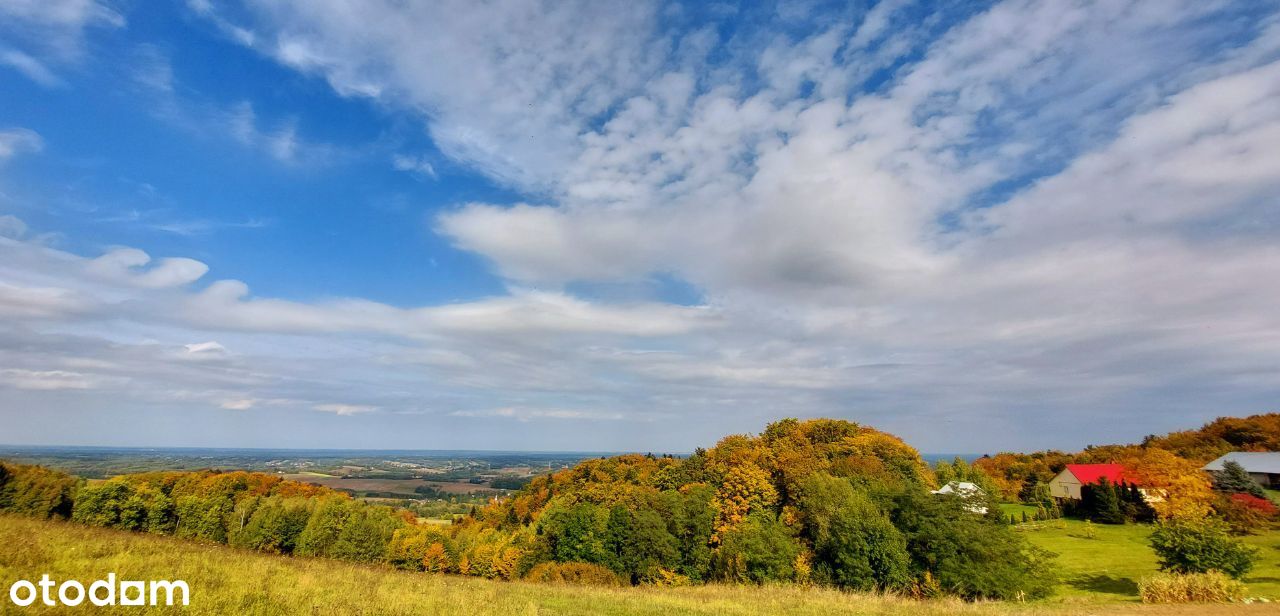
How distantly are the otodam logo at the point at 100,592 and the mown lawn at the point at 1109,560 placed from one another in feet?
96.7

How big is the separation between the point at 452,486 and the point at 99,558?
205m

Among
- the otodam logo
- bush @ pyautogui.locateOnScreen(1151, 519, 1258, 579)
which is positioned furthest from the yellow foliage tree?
the otodam logo

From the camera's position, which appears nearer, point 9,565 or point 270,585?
point 9,565

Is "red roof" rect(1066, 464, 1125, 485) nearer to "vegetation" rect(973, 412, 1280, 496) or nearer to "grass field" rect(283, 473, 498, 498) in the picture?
"vegetation" rect(973, 412, 1280, 496)

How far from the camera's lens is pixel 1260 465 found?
2657 inches

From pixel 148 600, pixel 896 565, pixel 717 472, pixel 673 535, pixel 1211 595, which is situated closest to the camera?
pixel 148 600

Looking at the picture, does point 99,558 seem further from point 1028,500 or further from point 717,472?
point 1028,500

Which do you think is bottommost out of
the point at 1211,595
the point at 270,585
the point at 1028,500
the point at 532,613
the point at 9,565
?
the point at 1028,500

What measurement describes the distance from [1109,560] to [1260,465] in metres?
55.8

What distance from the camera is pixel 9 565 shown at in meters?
10.4

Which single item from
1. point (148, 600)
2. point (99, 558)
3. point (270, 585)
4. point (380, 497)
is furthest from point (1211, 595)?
point (380, 497)

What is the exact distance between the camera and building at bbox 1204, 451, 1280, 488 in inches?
2525

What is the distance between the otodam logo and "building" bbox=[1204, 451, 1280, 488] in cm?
9184

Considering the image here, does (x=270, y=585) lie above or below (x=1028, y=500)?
above
